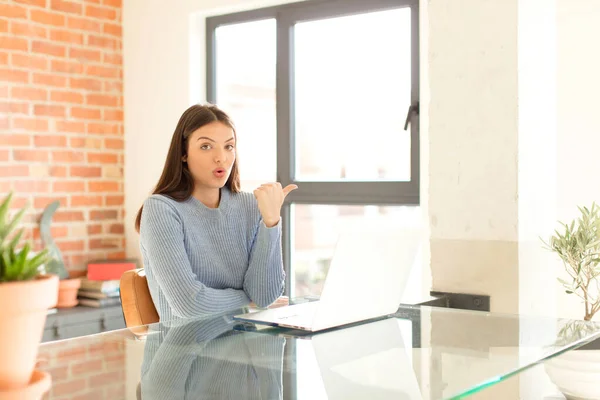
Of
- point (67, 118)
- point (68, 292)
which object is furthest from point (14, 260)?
point (67, 118)

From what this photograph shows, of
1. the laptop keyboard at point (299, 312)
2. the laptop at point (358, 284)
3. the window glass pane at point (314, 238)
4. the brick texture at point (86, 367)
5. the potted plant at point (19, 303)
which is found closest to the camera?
the potted plant at point (19, 303)

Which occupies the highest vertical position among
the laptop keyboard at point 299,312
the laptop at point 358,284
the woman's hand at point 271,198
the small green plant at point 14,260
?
the woman's hand at point 271,198

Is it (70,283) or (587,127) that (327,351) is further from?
(70,283)

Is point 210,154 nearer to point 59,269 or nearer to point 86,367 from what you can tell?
point 86,367

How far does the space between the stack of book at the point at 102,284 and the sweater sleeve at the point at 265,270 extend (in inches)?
53.5

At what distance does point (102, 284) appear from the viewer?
3.54m

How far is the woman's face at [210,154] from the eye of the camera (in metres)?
2.43

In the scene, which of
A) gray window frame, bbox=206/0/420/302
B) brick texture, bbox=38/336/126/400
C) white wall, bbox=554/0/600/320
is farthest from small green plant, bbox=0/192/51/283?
gray window frame, bbox=206/0/420/302

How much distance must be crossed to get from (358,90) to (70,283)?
1.65m

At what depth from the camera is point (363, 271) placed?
4.94 ft

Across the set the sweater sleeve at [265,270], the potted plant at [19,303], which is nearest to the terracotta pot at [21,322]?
the potted plant at [19,303]

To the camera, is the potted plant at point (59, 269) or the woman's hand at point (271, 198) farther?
the potted plant at point (59, 269)

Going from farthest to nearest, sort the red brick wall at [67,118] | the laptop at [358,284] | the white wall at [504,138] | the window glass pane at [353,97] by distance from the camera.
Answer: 1. the red brick wall at [67,118]
2. the window glass pane at [353,97]
3. the white wall at [504,138]
4. the laptop at [358,284]

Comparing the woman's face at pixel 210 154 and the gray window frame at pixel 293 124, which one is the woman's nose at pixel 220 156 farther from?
the gray window frame at pixel 293 124
